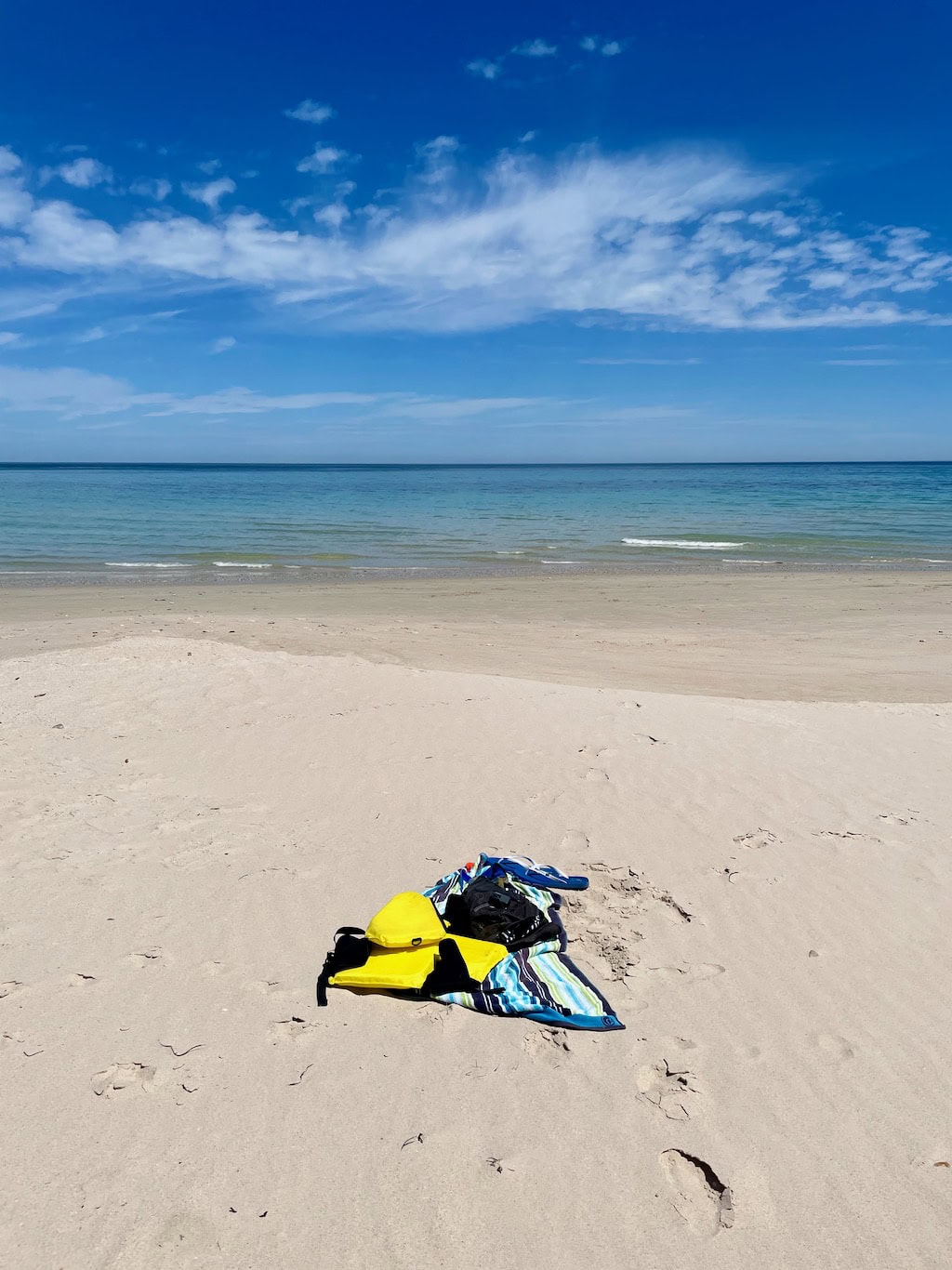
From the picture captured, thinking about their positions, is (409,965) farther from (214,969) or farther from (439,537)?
(439,537)

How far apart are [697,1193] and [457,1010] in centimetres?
115

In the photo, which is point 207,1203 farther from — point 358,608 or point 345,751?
point 358,608

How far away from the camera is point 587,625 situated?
Answer: 530 inches

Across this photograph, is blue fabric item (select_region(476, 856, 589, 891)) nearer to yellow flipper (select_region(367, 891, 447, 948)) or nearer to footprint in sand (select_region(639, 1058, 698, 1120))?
yellow flipper (select_region(367, 891, 447, 948))

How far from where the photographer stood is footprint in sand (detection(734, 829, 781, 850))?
15.8ft

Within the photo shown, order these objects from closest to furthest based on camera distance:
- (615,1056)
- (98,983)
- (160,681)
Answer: (615,1056)
(98,983)
(160,681)

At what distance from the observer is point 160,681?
771 centimetres

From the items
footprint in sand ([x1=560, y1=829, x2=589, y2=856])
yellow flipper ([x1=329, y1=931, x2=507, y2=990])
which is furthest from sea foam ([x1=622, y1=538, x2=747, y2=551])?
yellow flipper ([x1=329, y1=931, x2=507, y2=990])

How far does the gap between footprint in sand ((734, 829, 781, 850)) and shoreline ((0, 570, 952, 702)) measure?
407 cm

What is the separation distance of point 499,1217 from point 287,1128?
80cm

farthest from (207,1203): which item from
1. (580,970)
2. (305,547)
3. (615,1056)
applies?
(305,547)

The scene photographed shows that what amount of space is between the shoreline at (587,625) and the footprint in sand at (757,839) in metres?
4.07

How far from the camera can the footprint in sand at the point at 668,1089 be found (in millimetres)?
2787

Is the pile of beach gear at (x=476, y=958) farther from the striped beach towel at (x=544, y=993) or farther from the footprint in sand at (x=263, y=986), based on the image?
the footprint in sand at (x=263, y=986)
